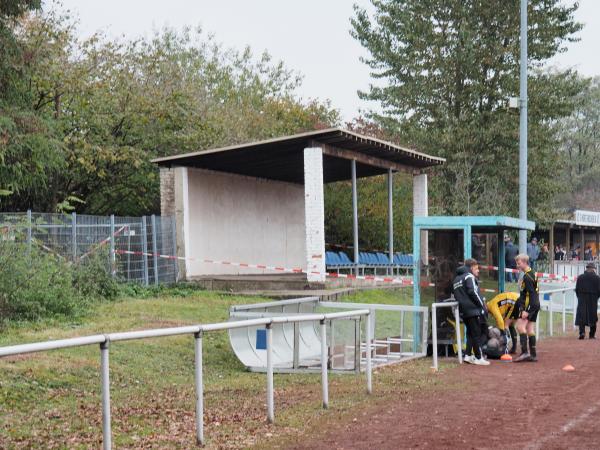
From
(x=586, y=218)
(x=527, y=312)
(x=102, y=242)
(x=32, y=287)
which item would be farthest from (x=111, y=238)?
(x=586, y=218)

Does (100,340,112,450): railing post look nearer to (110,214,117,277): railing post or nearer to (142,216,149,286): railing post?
(110,214,117,277): railing post

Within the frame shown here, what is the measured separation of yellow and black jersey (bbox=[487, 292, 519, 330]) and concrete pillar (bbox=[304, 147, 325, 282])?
8127 millimetres

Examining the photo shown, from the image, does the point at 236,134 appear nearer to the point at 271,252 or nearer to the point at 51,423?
the point at 271,252

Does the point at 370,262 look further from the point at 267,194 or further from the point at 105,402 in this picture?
the point at 105,402

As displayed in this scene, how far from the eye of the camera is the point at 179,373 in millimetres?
13250

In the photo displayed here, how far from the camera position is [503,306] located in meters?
15.8

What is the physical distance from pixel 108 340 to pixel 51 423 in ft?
6.29

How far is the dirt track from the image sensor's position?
813 centimetres

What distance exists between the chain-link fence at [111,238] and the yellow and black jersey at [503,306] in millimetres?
8895

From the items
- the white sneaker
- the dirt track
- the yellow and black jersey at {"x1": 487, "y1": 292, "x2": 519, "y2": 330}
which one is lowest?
the white sneaker

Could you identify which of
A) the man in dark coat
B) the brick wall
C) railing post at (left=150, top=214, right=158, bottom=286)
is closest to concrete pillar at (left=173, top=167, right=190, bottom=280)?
the brick wall

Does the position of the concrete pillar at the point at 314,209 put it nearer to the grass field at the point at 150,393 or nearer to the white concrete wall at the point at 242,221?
the white concrete wall at the point at 242,221

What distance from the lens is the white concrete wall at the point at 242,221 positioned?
2683cm

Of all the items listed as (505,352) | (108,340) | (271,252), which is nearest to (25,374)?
(108,340)
